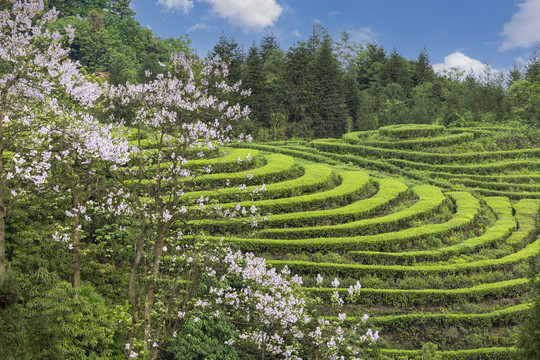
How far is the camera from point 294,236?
814 inches

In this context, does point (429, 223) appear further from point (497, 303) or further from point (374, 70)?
point (374, 70)

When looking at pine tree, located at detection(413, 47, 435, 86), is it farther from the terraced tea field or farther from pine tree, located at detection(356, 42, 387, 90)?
the terraced tea field

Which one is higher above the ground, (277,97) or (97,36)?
(97,36)

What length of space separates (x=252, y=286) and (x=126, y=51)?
50.8 meters

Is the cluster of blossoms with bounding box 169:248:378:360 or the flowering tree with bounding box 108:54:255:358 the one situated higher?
the flowering tree with bounding box 108:54:255:358

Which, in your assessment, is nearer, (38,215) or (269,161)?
(38,215)

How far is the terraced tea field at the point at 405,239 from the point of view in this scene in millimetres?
16984

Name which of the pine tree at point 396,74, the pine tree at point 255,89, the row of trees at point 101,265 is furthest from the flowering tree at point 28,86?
the pine tree at point 396,74

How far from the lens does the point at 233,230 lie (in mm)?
20562

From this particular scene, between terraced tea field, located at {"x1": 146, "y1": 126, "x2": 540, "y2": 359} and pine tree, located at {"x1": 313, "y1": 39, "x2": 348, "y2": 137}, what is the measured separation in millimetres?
14398

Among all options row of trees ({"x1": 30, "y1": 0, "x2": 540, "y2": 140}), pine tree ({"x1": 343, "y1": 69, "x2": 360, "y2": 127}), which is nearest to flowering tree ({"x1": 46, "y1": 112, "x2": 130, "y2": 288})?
row of trees ({"x1": 30, "y1": 0, "x2": 540, "y2": 140})

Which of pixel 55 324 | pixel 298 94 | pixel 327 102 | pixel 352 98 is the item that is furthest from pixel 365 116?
pixel 55 324

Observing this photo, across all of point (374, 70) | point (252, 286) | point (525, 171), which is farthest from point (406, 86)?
point (252, 286)

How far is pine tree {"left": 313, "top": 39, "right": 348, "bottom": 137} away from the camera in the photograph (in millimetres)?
47250
